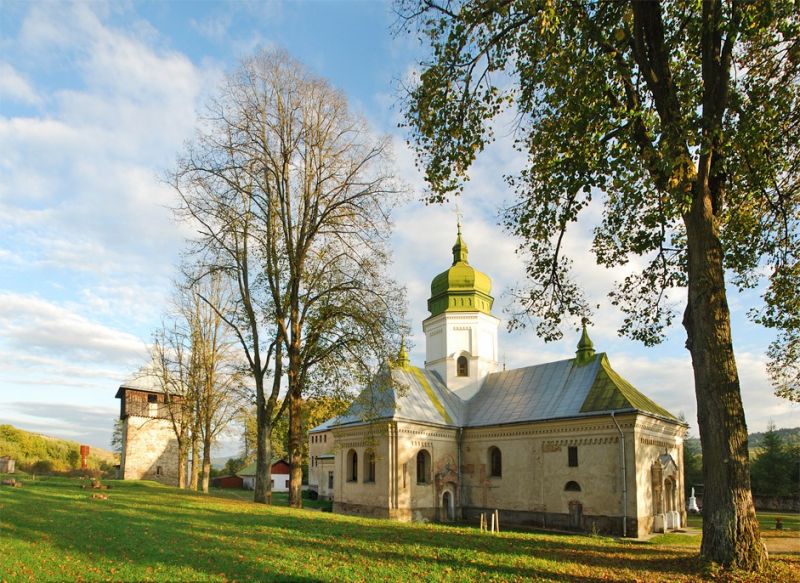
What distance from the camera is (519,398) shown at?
29.8 m

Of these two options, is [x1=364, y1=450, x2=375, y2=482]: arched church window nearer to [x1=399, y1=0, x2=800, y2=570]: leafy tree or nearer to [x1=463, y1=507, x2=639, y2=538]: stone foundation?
[x1=463, y1=507, x2=639, y2=538]: stone foundation

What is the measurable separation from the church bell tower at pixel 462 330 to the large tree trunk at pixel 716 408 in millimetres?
23771

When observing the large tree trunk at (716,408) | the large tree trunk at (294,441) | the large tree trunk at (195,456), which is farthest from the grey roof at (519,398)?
the large tree trunk at (716,408)

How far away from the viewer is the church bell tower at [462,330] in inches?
1337

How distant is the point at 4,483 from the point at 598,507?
24837 millimetres

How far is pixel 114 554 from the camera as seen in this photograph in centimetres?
947

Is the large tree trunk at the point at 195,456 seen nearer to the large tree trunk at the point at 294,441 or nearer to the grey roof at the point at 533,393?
the large tree trunk at the point at 294,441

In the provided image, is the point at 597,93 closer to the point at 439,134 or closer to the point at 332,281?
the point at 439,134

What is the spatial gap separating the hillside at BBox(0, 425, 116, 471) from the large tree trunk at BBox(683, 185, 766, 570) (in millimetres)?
47369

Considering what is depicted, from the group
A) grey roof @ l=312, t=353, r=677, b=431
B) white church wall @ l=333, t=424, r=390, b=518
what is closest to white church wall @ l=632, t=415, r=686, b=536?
grey roof @ l=312, t=353, r=677, b=431

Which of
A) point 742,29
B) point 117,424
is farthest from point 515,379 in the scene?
point 117,424

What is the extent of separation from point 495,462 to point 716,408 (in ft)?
68.0

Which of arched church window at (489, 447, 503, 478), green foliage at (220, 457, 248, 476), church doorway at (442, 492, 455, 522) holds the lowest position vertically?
green foliage at (220, 457, 248, 476)

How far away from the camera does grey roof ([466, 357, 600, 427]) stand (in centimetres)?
2702
